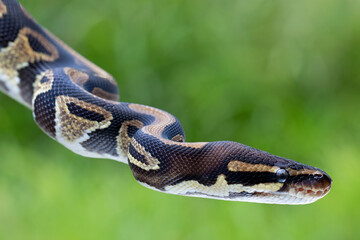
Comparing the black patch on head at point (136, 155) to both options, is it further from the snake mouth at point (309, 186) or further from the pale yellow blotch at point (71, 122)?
the snake mouth at point (309, 186)

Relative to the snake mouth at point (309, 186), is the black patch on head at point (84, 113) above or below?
below

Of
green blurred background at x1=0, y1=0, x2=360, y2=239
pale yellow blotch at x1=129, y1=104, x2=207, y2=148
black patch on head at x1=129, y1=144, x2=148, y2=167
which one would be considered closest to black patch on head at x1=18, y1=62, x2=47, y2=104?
pale yellow blotch at x1=129, y1=104, x2=207, y2=148

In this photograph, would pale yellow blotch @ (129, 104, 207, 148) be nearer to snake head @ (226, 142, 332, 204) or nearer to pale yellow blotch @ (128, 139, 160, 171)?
pale yellow blotch @ (128, 139, 160, 171)

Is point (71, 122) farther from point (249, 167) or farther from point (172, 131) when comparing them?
point (249, 167)

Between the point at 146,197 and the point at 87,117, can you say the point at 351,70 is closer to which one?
the point at 146,197

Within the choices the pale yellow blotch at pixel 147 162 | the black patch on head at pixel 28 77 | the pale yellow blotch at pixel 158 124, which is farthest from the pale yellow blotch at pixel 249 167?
the black patch on head at pixel 28 77
